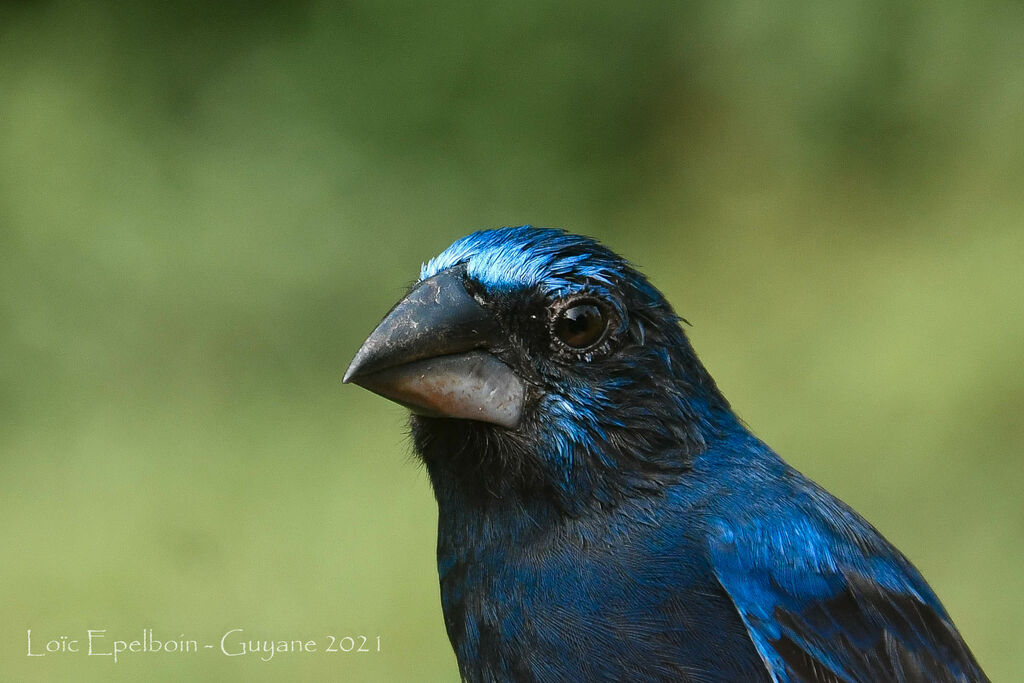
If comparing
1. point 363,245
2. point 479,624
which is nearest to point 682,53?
point 363,245

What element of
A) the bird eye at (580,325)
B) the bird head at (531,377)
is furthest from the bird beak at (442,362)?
the bird eye at (580,325)

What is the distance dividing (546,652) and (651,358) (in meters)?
0.70

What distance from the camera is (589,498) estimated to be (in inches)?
104

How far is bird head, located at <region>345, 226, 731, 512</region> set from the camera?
2.57 metres

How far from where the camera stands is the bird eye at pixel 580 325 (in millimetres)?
2639

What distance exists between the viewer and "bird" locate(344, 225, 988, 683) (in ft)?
8.35

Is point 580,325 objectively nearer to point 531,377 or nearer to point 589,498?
point 531,377

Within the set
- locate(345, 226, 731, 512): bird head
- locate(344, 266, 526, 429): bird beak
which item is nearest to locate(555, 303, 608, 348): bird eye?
locate(345, 226, 731, 512): bird head

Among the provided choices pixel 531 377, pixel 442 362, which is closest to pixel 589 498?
pixel 531 377

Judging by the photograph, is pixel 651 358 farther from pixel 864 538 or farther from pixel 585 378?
pixel 864 538

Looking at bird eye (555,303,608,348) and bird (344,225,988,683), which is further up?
bird eye (555,303,608,348)

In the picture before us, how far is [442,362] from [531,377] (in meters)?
0.20

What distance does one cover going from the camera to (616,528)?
2.62 metres

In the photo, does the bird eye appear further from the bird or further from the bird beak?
the bird beak
